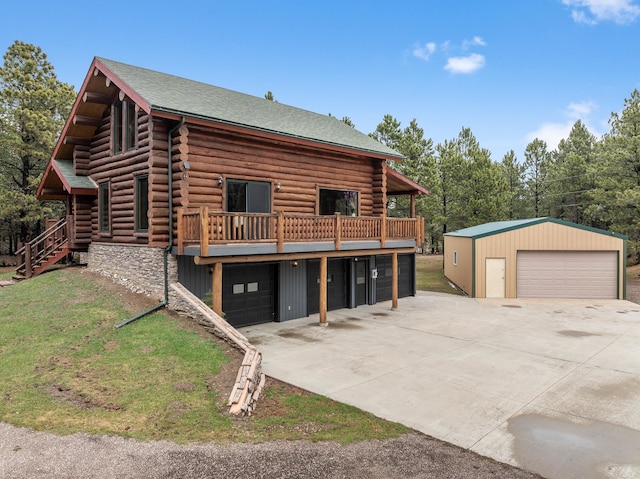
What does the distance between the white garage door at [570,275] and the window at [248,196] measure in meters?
13.3

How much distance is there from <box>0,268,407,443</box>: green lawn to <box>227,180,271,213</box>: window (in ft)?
13.7

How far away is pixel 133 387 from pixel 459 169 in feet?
110

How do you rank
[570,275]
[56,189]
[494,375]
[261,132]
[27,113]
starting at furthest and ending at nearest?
1. [27,113]
2. [570,275]
3. [56,189]
4. [261,132]
5. [494,375]

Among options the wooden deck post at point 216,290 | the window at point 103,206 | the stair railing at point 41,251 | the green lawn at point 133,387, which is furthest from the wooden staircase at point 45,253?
the wooden deck post at point 216,290

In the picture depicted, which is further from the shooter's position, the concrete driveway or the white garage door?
the white garage door

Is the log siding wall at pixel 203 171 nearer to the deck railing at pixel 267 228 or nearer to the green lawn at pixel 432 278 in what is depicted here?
the deck railing at pixel 267 228

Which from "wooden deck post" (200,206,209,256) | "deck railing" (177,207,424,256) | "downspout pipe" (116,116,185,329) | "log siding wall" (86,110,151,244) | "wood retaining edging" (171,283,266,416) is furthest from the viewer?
"log siding wall" (86,110,151,244)

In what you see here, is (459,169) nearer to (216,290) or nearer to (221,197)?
(221,197)

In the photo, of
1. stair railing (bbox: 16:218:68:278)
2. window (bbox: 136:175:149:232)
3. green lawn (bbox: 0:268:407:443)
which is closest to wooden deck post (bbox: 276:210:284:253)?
green lawn (bbox: 0:268:407:443)

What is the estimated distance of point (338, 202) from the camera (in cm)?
1680

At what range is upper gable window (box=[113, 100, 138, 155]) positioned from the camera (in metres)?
13.5

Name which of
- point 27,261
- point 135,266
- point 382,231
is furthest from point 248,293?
point 27,261

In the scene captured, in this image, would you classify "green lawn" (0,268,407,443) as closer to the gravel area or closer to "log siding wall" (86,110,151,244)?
the gravel area

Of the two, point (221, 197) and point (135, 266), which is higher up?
point (221, 197)
